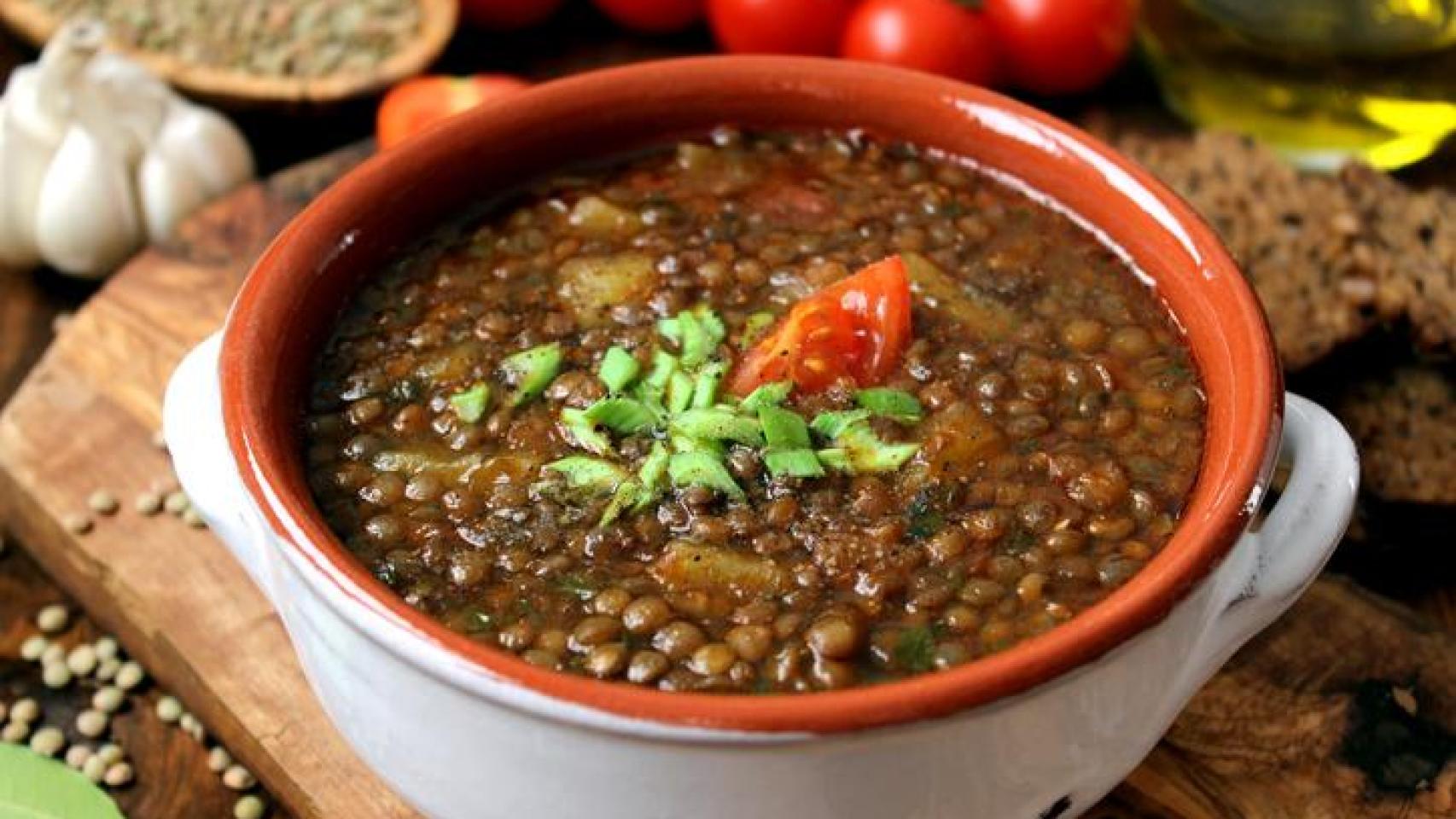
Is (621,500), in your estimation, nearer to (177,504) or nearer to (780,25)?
(177,504)

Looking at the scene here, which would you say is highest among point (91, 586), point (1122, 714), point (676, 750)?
point (676, 750)

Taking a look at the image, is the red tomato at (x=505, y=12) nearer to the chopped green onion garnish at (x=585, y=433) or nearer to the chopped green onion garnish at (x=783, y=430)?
the chopped green onion garnish at (x=585, y=433)

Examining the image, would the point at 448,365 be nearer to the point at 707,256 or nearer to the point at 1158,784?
the point at 707,256

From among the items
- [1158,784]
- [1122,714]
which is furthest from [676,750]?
[1158,784]

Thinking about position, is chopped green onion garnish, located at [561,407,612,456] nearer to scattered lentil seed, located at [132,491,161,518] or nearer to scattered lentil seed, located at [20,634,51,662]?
scattered lentil seed, located at [132,491,161,518]

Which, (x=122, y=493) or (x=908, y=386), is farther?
(x=122, y=493)

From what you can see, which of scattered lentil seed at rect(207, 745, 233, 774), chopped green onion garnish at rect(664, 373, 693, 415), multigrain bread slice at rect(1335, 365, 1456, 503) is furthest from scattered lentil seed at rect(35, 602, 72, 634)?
multigrain bread slice at rect(1335, 365, 1456, 503)

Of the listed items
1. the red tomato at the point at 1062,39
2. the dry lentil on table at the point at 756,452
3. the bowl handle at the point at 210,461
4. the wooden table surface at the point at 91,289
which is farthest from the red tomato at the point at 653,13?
the bowl handle at the point at 210,461
